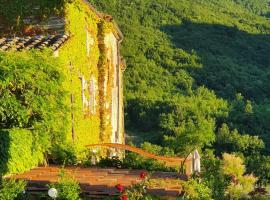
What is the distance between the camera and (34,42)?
12.3m

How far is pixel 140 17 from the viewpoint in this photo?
7812cm

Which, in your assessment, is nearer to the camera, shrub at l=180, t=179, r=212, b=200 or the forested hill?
shrub at l=180, t=179, r=212, b=200

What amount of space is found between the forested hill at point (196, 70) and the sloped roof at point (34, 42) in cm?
2943

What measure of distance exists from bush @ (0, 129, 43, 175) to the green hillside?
32508mm

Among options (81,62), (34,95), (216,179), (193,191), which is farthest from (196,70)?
(193,191)

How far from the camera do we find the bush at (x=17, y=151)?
8.96 metres

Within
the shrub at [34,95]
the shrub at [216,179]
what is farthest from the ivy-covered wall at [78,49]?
the shrub at [216,179]

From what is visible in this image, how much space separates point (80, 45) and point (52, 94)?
4534 mm

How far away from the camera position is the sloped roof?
11.7m

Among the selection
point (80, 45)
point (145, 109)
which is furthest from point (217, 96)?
point (80, 45)

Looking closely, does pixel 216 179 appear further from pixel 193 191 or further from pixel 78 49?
pixel 78 49

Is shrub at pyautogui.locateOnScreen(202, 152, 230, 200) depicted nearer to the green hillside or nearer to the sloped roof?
the sloped roof

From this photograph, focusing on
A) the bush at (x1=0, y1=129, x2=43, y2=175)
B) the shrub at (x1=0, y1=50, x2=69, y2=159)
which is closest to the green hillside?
the shrub at (x1=0, y1=50, x2=69, y2=159)

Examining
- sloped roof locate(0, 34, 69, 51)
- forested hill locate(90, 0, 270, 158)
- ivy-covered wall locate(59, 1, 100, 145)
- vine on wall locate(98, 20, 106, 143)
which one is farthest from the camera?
forested hill locate(90, 0, 270, 158)
